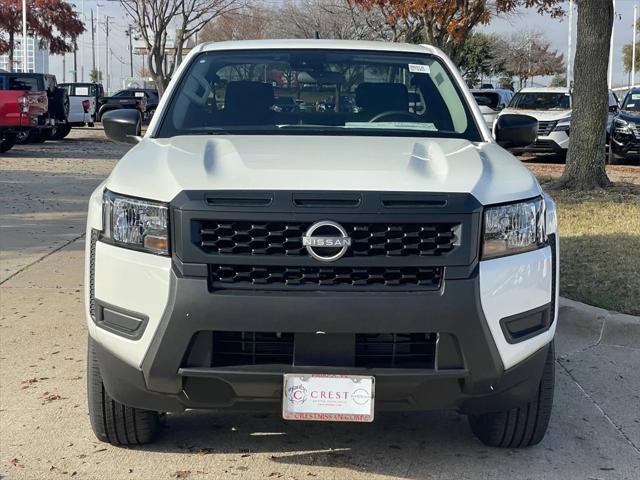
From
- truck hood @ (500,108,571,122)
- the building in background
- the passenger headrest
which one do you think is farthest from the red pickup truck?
the building in background

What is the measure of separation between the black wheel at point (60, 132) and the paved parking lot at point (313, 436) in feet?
64.3

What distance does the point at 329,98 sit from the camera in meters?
5.12

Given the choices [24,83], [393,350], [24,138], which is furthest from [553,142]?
[393,350]

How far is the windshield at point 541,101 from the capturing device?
21516mm

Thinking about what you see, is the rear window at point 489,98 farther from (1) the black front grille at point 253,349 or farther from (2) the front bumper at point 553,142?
(1) the black front grille at point 253,349

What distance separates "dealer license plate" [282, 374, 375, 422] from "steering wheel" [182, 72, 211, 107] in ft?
6.75

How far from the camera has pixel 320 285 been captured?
344cm

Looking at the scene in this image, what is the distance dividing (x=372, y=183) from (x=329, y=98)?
5.51 ft

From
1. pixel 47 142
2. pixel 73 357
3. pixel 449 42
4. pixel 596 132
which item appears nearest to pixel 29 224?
pixel 73 357

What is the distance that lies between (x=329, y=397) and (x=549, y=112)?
18.1m

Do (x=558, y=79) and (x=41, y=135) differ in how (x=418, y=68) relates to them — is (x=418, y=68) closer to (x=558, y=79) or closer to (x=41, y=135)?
(x=41, y=135)

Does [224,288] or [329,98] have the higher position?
[329,98]

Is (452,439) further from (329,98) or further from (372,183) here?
(329,98)

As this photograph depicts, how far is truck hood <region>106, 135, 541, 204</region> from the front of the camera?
3.54 metres
